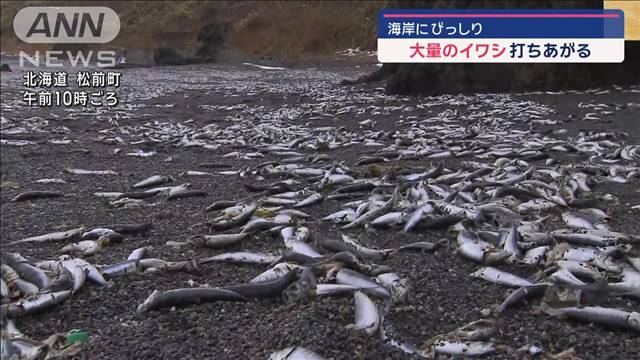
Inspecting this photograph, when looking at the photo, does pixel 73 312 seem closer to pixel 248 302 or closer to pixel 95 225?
pixel 248 302

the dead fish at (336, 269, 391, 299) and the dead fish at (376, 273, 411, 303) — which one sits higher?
the dead fish at (336, 269, 391, 299)

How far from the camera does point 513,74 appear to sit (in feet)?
55.5

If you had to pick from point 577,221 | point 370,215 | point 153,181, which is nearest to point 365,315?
point 370,215

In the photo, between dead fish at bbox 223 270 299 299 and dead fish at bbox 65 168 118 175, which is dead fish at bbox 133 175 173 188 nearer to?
dead fish at bbox 65 168 118 175

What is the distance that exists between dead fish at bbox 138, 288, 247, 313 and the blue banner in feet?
46.4

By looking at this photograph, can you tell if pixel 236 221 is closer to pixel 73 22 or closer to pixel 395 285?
pixel 395 285

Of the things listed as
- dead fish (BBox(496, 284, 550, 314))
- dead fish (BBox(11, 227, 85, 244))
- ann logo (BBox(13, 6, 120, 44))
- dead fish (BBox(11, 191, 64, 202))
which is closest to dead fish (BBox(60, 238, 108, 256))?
dead fish (BBox(11, 227, 85, 244))

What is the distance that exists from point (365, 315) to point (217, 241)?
6.44 ft

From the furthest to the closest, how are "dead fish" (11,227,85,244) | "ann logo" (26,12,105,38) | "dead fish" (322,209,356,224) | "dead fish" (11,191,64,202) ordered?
"ann logo" (26,12,105,38), "dead fish" (11,191,64,202), "dead fish" (322,209,356,224), "dead fish" (11,227,85,244)

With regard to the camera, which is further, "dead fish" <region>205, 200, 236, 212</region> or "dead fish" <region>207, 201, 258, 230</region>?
"dead fish" <region>205, 200, 236, 212</region>

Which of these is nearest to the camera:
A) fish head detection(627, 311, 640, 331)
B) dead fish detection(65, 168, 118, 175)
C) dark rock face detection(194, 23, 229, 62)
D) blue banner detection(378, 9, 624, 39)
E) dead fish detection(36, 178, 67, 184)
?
fish head detection(627, 311, 640, 331)

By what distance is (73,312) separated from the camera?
392cm

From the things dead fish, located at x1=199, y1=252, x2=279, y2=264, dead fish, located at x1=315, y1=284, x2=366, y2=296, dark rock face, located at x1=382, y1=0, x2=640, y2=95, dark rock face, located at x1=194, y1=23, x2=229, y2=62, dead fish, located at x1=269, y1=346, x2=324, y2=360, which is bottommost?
dead fish, located at x1=269, y1=346, x2=324, y2=360

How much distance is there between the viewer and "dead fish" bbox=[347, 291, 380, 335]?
11.3ft
